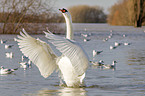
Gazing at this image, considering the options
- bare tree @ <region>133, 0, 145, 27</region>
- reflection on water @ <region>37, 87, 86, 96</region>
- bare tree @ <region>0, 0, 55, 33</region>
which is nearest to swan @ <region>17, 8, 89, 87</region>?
reflection on water @ <region>37, 87, 86, 96</region>

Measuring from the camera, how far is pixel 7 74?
1196cm

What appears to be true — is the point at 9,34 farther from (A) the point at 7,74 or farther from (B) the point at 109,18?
(B) the point at 109,18

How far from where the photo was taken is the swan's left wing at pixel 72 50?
302 inches

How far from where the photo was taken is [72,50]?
793cm

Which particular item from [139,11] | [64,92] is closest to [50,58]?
[64,92]

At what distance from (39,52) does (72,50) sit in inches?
68.0

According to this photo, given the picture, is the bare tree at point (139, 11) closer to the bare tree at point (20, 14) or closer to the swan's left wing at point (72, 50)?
the bare tree at point (20, 14)

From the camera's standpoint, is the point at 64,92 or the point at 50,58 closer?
the point at 64,92

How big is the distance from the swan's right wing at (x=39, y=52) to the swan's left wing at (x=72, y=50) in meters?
1.32

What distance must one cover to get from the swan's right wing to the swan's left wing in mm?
1317

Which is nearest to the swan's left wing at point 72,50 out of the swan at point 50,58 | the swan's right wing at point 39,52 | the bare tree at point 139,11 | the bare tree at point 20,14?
the swan at point 50,58

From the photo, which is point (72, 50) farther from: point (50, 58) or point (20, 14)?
point (20, 14)

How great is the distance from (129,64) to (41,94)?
20.4ft

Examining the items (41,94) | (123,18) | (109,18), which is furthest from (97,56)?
(109,18)
